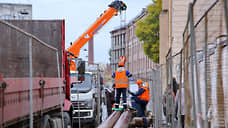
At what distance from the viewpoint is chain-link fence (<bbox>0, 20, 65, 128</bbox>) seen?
545 cm

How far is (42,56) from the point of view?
8.04m

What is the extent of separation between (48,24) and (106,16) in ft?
36.9

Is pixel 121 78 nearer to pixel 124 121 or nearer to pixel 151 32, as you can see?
pixel 124 121

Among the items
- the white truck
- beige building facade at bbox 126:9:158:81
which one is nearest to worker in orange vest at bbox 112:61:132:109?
the white truck

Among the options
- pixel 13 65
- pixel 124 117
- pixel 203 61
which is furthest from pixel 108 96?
pixel 203 61

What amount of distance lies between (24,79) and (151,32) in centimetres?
4866

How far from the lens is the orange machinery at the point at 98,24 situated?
877 inches

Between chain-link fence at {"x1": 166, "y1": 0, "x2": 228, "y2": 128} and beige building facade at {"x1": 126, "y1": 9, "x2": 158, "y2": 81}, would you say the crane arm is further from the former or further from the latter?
beige building facade at {"x1": 126, "y1": 9, "x2": 158, "y2": 81}

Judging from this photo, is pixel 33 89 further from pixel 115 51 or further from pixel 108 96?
pixel 115 51

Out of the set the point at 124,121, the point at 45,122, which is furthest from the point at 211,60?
the point at 124,121

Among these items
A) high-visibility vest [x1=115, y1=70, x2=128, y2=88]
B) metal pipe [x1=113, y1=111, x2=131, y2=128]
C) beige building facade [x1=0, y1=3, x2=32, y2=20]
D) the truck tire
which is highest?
beige building facade [x1=0, y1=3, x2=32, y2=20]

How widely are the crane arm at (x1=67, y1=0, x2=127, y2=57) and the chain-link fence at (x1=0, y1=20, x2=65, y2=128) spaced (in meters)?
12.6

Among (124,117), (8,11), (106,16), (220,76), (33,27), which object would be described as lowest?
(124,117)

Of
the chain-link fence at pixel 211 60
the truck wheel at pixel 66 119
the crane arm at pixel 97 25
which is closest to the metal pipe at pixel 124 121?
the truck wheel at pixel 66 119
